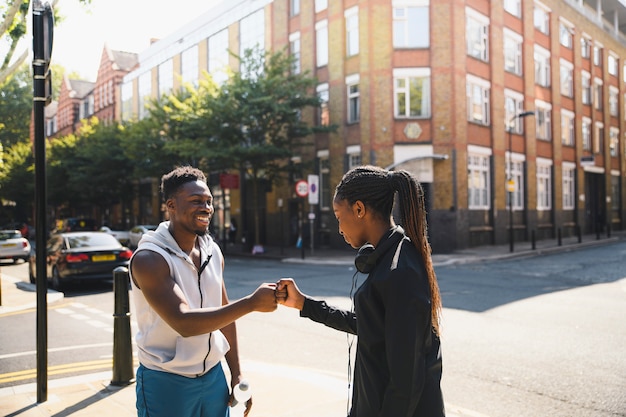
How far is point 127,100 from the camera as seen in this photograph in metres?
50.8

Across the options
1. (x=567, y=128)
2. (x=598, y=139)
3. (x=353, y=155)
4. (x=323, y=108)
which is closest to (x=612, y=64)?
(x=598, y=139)

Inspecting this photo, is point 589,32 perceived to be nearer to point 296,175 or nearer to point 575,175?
point 575,175

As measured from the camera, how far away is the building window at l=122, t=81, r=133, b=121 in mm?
49812

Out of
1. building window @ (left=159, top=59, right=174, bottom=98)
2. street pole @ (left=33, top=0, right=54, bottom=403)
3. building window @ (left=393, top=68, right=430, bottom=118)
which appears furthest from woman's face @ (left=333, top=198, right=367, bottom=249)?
building window @ (left=159, top=59, right=174, bottom=98)

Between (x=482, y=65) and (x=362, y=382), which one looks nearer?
(x=362, y=382)

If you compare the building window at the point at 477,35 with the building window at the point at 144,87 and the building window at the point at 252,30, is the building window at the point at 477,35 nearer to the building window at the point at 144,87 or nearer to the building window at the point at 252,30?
the building window at the point at 252,30

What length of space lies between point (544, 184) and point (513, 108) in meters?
5.36

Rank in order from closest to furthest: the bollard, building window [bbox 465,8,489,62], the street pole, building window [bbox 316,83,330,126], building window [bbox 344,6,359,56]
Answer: the street pole → the bollard → building window [bbox 465,8,489,62] → building window [bbox 344,6,359,56] → building window [bbox 316,83,330,126]

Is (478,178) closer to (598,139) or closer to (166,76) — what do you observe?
(598,139)

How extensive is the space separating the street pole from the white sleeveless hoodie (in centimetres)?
253

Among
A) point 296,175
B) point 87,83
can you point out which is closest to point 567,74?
point 296,175

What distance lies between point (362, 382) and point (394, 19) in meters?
25.0

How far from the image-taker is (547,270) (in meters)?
16.2

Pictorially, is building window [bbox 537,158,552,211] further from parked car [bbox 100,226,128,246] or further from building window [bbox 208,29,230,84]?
parked car [bbox 100,226,128,246]
